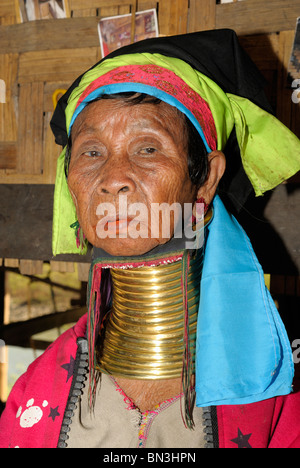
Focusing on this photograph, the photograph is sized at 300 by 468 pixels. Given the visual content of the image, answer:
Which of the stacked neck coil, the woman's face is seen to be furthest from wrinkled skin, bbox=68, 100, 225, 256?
the stacked neck coil

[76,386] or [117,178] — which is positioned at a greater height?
[117,178]

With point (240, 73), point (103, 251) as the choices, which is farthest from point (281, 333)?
point (240, 73)

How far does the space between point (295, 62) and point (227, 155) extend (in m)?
0.53

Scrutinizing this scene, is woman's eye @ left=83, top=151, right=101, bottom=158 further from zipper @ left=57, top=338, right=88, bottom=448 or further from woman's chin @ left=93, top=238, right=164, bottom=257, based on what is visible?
zipper @ left=57, top=338, right=88, bottom=448

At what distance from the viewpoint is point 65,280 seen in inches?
202

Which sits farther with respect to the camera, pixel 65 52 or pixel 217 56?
pixel 65 52

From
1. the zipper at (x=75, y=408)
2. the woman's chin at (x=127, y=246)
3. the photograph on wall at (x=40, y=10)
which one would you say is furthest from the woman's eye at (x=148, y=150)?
the photograph on wall at (x=40, y=10)

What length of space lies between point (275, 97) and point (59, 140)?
89 centimetres

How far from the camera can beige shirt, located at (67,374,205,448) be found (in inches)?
52.4

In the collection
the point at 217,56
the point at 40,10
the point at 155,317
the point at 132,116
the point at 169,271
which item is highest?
the point at 40,10

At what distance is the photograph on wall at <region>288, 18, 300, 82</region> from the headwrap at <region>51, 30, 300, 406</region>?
41 cm

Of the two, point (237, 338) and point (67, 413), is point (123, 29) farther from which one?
point (67, 413)

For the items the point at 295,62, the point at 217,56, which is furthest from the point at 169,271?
the point at 295,62

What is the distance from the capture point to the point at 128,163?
4.15 ft
